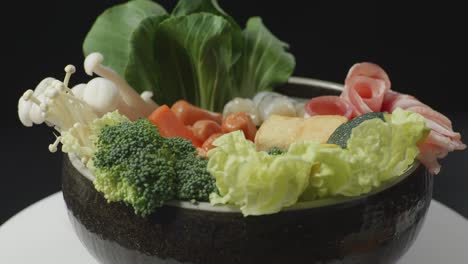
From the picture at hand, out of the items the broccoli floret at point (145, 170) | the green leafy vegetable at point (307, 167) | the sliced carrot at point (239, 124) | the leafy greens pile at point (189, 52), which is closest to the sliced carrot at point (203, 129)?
the sliced carrot at point (239, 124)

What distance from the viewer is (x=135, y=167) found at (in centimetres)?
147

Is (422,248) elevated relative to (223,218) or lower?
lower

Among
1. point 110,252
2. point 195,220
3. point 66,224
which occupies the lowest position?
point 66,224

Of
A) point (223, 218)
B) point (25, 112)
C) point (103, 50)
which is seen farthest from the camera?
point (103, 50)

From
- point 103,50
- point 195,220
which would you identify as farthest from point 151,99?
point 195,220

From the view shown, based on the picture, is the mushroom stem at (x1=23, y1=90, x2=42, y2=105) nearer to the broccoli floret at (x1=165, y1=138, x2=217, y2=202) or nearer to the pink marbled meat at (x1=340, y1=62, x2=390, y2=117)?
the broccoli floret at (x1=165, y1=138, x2=217, y2=202)

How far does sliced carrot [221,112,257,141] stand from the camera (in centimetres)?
207

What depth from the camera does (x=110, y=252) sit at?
1595 mm

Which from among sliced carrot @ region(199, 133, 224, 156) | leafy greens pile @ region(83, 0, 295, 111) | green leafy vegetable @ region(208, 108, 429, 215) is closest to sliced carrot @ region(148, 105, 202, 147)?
sliced carrot @ region(199, 133, 224, 156)

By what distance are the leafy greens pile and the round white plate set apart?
513 mm

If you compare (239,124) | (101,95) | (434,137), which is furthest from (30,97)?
(434,137)

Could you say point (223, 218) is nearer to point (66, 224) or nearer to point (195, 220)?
point (195, 220)

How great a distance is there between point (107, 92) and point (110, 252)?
497mm

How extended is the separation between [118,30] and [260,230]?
116 cm
